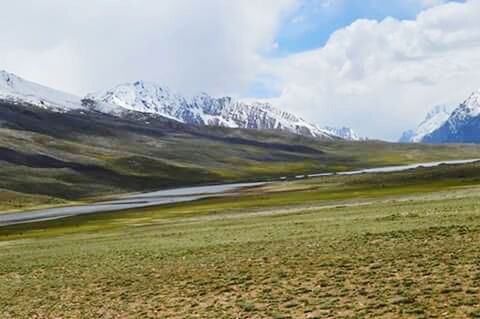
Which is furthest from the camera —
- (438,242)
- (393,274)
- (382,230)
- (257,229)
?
(257,229)

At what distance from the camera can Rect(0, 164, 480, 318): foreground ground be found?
2512 centimetres

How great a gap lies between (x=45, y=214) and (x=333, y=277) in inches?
4331

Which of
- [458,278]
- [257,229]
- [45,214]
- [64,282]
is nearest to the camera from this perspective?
[458,278]

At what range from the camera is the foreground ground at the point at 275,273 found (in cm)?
2512

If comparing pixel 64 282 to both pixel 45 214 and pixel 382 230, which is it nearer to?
pixel 382 230

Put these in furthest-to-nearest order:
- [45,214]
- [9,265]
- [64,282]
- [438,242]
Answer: [45,214], [9,265], [64,282], [438,242]

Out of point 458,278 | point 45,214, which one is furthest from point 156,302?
point 45,214

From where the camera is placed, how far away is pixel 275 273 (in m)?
33.1

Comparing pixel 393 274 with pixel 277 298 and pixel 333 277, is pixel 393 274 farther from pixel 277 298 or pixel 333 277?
pixel 277 298

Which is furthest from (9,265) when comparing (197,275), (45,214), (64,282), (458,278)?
(45,214)

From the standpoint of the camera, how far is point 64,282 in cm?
3966

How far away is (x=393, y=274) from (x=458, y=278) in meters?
3.38

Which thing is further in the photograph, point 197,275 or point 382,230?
point 382,230

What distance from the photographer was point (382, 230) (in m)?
44.2
